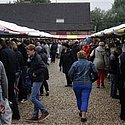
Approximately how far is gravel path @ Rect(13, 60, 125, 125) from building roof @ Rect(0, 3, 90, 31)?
45.2 meters

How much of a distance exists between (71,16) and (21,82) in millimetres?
51098

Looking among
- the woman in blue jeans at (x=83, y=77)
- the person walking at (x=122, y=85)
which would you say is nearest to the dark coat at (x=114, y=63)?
the person walking at (x=122, y=85)

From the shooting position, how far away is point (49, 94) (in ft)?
43.0

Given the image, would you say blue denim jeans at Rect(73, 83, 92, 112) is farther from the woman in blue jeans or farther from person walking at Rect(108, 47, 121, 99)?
person walking at Rect(108, 47, 121, 99)

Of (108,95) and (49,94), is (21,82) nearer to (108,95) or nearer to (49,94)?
(49,94)

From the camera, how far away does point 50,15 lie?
61.8 m

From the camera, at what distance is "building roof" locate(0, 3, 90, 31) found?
58.7m

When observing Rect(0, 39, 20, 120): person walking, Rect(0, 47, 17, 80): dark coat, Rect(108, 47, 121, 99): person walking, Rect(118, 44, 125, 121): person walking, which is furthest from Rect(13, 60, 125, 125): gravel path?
Rect(0, 47, 17, 80): dark coat

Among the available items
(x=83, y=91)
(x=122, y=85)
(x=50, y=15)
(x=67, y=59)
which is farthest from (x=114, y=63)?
(x=50, y=15)

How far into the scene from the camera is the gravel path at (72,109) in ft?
28.9

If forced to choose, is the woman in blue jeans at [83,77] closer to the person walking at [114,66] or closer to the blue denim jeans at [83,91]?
the blue denim jeans at [83,91]

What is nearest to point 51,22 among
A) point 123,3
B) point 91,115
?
point 123,3

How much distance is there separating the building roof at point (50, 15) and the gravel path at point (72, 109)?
4516 cm

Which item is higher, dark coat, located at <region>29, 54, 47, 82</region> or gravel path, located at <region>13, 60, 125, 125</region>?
dark coat, located at <region>29, 54, 47, 82</region>
